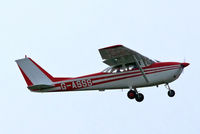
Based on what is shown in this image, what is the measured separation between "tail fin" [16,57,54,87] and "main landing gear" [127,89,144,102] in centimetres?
403

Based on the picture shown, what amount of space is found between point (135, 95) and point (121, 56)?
6.57ft

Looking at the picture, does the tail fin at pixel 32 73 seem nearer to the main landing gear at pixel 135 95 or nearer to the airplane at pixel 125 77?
the airplane at pixel 125 77

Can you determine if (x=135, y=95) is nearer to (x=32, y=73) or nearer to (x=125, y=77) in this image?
(x=125, y=77)

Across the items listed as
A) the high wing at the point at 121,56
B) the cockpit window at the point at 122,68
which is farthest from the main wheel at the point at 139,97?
the high wing at the point at 121,56

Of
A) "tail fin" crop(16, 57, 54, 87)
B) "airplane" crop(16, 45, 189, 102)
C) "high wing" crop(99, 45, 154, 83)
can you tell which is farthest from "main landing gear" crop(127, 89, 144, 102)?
"tail fin" crop(16, 57, 54, 87)

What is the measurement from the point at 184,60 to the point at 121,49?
3.58 m

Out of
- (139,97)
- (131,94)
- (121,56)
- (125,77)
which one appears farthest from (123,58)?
(139,97)

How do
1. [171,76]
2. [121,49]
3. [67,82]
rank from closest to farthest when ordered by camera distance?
[121,49] < [171,76] < [67,82]

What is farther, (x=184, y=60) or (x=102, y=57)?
(x=184, y=60)

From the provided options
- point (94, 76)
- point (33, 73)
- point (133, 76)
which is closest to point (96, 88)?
point (94, 76)

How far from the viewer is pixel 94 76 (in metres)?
17.8

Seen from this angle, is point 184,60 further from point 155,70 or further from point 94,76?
point 94,76

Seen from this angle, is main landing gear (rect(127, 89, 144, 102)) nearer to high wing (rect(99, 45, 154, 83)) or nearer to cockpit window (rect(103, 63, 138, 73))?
high wing (rect(99, 45, 154, 83))

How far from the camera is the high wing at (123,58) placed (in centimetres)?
1584
